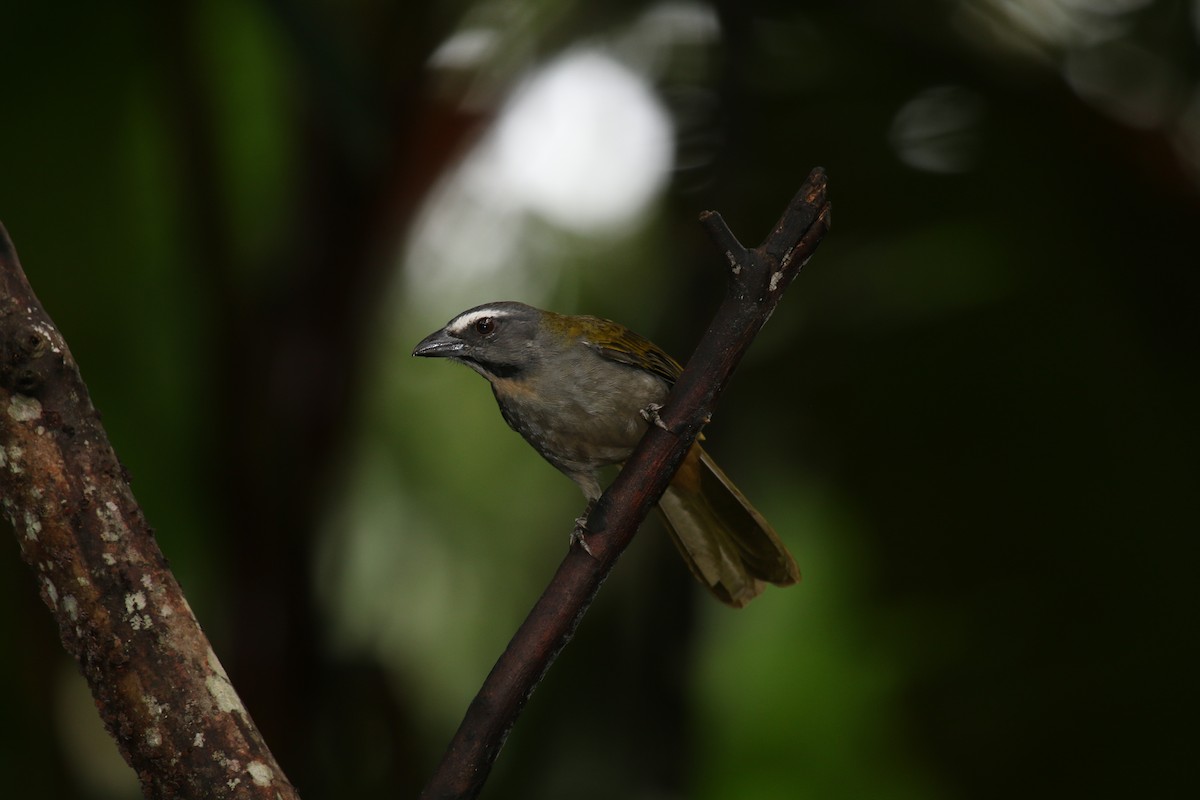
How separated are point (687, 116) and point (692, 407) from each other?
11.1 ft

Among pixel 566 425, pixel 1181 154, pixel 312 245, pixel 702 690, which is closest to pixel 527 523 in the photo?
pixel 702 690

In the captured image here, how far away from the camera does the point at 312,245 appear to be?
435 centimetres

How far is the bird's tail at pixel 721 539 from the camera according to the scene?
3242 millimetres

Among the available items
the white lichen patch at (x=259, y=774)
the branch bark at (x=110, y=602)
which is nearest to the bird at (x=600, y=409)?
the branch bark at (x=110, y=602)

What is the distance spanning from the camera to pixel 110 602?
7.05 feet

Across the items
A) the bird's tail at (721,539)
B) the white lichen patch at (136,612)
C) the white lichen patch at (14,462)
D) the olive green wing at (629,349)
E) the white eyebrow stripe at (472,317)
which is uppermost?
the olive green wing at (629,349)

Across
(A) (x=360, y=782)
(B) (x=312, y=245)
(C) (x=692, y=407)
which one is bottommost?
(A) (x=360, y=782)

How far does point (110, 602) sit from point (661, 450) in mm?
1093

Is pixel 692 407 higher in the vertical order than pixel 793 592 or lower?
higher

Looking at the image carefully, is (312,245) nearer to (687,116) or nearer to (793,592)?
(687,116)

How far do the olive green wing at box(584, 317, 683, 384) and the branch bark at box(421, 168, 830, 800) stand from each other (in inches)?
43.8

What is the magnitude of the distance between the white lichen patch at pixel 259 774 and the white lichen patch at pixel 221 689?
11 centimetres

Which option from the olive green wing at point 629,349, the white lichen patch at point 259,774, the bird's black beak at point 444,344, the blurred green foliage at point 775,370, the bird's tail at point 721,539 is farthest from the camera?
the blurred green foliage at point 775,370

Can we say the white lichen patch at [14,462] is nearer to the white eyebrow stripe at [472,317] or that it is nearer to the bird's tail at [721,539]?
the white eyebrow stripe at [472,317]
